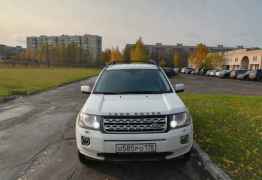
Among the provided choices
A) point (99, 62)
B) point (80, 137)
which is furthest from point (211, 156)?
point (99, 62)

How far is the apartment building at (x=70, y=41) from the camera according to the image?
445ft

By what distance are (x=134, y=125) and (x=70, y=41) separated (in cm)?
14484

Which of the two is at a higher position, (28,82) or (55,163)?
(28,82)

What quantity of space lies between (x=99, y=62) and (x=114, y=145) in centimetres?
8350

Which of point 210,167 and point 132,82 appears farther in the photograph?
point 132,82

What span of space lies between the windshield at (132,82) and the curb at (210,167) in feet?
4.30

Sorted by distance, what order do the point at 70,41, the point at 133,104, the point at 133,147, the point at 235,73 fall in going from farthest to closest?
the point at 70,41, the point at 235,73, the point at 133,104, the point at 133,147

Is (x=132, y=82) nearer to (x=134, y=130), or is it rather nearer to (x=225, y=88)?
(x=134, y=130)

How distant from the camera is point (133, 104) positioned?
3.20 meters

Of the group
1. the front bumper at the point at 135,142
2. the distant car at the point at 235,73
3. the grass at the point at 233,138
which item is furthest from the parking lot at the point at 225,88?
Result: the front bumper at the point at 135,142

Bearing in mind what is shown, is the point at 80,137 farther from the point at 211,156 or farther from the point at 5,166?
the point at 211,156

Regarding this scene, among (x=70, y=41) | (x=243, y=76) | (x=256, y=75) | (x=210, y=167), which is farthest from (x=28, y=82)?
(x=70, y=41)

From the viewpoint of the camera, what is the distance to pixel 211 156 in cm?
371

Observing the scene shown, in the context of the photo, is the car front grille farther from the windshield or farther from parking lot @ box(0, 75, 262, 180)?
the windshield
